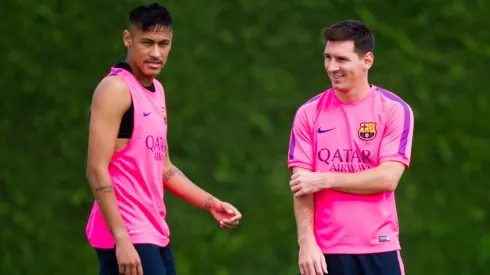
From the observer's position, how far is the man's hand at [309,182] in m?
4.79

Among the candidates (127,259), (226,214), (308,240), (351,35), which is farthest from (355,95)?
(127,259)

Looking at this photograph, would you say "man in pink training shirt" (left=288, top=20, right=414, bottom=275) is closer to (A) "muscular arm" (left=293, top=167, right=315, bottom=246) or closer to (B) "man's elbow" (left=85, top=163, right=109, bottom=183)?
(A) "muscular arm" (left=293, top=167, right=315, bottom=246)

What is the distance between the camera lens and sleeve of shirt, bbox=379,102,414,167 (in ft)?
16.1

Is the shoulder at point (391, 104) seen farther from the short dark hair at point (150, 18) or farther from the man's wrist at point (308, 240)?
the short dark hair at point (150, 18)

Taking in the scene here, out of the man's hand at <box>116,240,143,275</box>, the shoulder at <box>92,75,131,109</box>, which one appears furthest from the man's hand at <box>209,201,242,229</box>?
the shoulder at <box>92,75,131,109</box>

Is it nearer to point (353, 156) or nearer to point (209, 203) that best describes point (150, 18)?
point (209, 203)

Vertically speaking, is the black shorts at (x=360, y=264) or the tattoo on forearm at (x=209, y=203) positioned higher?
the tattoo on forearm at (x=209, y=203)

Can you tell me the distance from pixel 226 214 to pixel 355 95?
88 centimetres

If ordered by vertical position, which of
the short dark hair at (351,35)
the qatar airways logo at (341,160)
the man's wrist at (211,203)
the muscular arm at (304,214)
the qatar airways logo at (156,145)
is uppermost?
the short dark hair at (351,35)

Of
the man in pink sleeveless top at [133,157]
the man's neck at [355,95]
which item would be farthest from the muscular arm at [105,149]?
the man's neck at [355,95]

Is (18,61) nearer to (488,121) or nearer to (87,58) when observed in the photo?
(87,58)

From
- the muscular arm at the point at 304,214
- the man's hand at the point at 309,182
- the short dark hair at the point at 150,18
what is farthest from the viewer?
the short dark hair at the point at 150,18

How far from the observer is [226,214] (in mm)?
5332

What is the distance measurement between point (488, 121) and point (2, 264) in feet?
11.0
